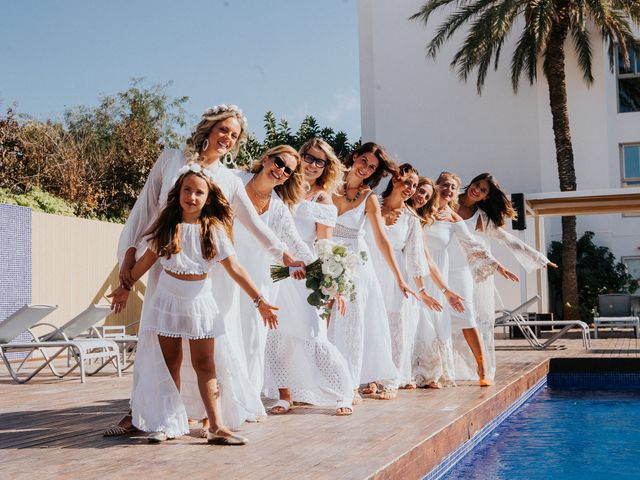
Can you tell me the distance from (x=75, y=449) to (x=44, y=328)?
9869 mm

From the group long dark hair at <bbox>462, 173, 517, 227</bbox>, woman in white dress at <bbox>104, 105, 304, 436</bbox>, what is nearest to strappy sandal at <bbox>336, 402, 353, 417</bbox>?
woman in white dress at <bbox>104, 105, 304, 436</bbox>

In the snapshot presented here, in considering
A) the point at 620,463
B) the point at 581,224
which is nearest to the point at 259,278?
the point at 620,463

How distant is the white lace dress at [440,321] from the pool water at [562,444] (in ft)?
2.34

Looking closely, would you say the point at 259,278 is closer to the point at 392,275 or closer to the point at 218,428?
the point at 218,428

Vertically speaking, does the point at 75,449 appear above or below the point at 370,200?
below

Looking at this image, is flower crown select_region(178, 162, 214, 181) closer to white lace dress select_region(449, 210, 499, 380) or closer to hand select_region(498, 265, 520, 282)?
white lace dress select_region(449, 210, 499, 380)

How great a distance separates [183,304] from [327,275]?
1.04 metres

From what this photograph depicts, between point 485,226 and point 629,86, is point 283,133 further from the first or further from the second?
point 485,226

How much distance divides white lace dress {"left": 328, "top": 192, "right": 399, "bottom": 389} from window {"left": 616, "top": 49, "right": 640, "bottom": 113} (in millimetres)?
22069

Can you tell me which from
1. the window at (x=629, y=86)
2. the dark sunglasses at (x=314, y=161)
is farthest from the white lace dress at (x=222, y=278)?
the window at (x=629, y=86)

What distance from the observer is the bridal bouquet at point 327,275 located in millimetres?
5279

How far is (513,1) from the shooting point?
70.3 ft

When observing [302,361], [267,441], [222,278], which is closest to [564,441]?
[302,361]

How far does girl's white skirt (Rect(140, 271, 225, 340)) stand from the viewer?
454cm
